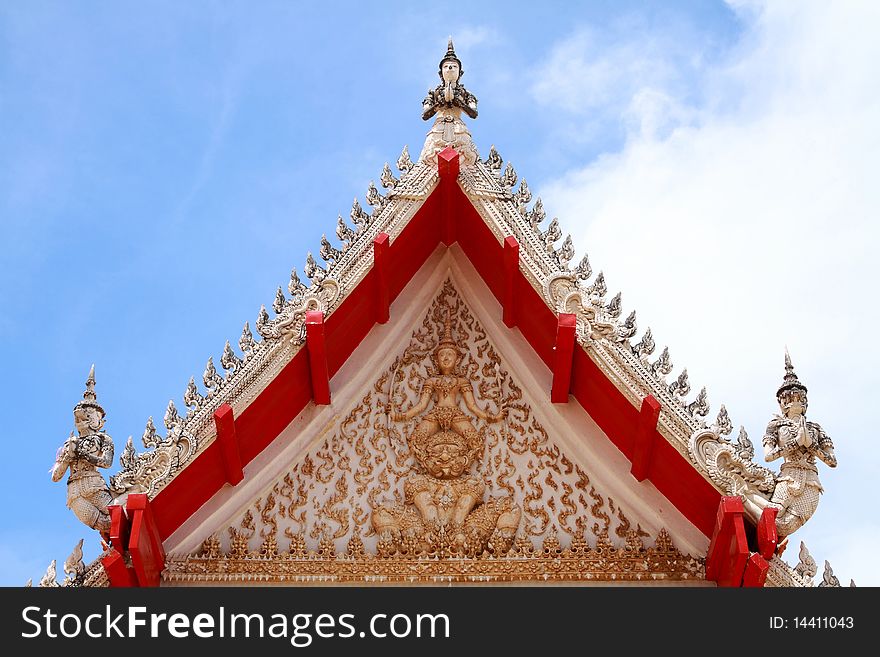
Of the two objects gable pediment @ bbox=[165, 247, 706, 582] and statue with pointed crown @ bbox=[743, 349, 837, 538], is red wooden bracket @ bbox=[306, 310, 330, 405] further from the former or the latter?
statue with pointed crown @ bbox=[743, 349, 837, 538]

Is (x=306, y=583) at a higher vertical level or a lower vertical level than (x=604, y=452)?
lower

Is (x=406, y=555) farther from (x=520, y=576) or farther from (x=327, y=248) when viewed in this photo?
(x=327, y=248)

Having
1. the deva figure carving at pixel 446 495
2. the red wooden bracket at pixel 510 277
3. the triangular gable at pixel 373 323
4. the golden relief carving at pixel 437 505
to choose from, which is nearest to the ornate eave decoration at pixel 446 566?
the golden relief carving at pixel 437 505

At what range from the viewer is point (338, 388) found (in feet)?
30.8

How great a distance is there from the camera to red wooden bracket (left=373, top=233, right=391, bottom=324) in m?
9.22

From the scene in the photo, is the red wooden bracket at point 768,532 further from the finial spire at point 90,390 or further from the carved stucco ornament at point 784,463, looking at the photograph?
the finial spire at point 90,390

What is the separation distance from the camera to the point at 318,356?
8.98m

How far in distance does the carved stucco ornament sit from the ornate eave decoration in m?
0.65

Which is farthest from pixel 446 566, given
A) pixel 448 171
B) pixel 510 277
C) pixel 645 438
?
pixel 448 171

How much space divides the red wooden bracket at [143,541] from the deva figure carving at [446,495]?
51.0 inches

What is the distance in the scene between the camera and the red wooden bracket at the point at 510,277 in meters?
9.18
